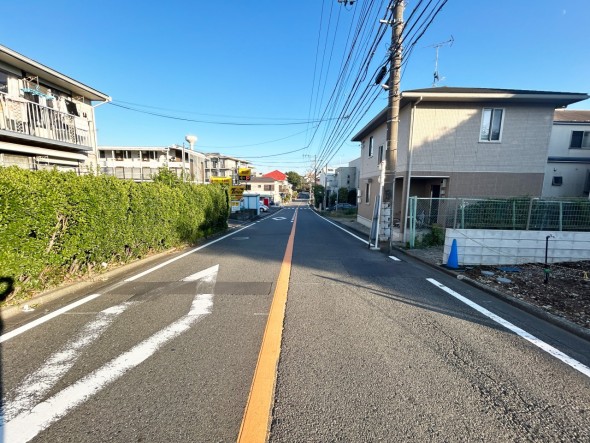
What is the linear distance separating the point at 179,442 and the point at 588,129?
84.2ft

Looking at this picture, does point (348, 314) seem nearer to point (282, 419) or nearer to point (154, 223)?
point (282, 419)

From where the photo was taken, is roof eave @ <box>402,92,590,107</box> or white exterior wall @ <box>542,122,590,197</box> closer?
roof eave @ <box>402,92,590,107</box>

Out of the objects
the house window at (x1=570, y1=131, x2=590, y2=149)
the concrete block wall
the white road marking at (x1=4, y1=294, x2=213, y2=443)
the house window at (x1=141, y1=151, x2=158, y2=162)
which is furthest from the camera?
the house window at (x1=141, y1=151, x2=158, y2=162)

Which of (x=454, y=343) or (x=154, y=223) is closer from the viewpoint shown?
(x=454, y=343)

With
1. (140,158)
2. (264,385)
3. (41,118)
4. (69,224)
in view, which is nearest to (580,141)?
(264,385)

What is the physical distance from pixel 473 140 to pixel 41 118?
16933mm

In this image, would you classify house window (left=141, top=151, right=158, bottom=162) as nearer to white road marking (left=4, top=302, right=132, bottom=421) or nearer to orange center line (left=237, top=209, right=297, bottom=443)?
white road marking (left=4, top=302, right=132, bottom=421)

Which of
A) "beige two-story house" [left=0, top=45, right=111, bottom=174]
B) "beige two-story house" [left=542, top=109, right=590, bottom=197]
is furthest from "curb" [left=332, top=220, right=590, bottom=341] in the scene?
"beige two-story house" [left=542, top=109, right=590, bottom=197]

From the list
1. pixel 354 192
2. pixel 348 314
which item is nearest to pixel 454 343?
pixel 348 314

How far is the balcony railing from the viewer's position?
825 cm

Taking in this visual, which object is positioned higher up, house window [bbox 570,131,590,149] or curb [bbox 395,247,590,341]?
house window [bbox 570,131,590,149]

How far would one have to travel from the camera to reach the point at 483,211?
303 inches

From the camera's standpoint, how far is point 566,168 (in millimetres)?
16312

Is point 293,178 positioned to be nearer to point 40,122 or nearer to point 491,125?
point 491,125
